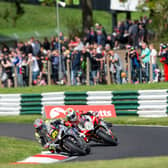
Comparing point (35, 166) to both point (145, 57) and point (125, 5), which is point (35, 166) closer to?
point (145, 57)

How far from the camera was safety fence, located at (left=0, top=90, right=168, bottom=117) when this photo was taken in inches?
747

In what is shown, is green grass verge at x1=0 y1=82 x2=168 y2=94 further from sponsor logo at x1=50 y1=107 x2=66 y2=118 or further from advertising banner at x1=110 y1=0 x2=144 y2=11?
advertising banner at x1=110 y1=0 x2=144 y2=11

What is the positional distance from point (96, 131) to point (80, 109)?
5.11 m

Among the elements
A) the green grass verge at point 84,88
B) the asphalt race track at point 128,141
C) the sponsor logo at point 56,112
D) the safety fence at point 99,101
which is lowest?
the asphalt race track at point 128,141

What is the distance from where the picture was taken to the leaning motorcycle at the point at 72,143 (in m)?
12.8

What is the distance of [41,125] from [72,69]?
9.31 metres

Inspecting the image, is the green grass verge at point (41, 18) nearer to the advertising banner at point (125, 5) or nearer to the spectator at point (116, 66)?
the advertising banner at point (125, 5)

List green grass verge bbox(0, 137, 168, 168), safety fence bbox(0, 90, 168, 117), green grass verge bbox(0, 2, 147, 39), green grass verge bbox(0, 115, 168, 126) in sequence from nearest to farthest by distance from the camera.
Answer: green grass verge bbox(0, 137, 168, 168) < green grass verge bbox(0, 115, 168, 126) < safety fence bbox(0, 90, 168, 117) < green grass verge bbox(0, 2, 147, 39)

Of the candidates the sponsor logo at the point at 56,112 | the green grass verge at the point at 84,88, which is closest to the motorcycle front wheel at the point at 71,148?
the sponsor logo at the point at 56,112

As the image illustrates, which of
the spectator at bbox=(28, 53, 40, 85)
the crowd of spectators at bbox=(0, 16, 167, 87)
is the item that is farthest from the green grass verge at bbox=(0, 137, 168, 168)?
the spectator at bbox=(28, 53, 40, 85)

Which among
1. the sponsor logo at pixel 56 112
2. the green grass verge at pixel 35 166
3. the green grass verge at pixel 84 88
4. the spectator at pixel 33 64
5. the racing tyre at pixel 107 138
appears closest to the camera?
the green grass verge at pixel 35 166

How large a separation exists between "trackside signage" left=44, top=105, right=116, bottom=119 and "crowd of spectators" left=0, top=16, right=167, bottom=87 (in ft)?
9.23

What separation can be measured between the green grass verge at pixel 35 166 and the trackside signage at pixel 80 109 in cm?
412

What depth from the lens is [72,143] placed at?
1292cm
